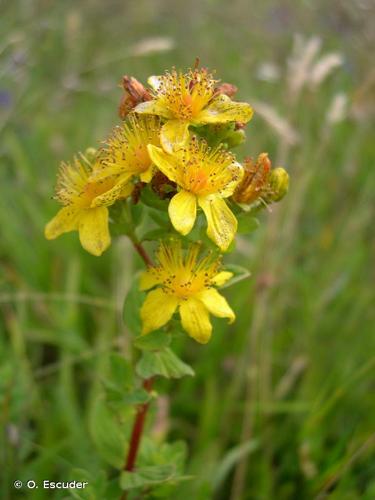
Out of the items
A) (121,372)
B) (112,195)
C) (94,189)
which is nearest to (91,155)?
(94,189)

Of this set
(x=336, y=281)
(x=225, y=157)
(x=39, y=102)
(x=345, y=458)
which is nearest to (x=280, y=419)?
(x=345, y=458)

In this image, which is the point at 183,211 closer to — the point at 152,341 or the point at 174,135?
the point at 174,135

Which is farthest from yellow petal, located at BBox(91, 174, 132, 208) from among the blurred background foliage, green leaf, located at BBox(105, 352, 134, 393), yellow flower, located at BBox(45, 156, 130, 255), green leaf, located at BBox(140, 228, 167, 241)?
the blurred background foliage

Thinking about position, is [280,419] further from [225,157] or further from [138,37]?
[138,37]

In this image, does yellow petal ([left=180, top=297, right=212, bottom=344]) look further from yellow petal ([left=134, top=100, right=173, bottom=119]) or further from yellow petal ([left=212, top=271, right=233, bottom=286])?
yellow petal ([left=134, top=100, right=173, bottom=119])

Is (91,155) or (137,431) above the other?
(91,155)

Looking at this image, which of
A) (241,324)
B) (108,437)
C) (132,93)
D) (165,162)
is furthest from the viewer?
(241,324)

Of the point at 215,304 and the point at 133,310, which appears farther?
the point at 133,310
